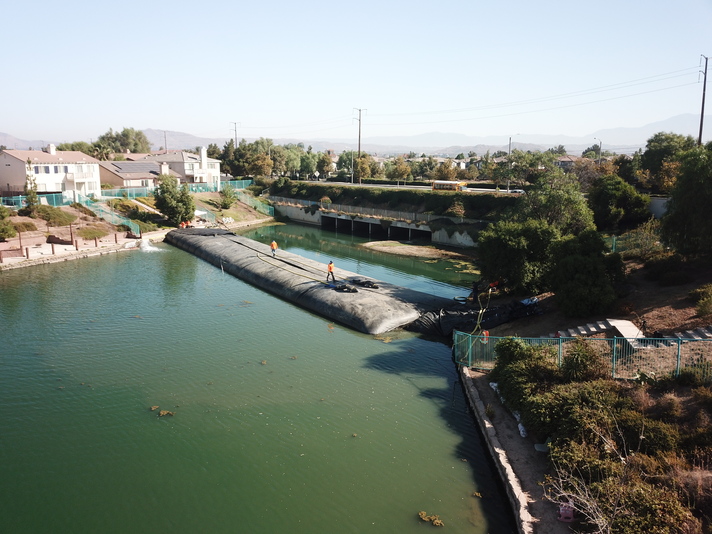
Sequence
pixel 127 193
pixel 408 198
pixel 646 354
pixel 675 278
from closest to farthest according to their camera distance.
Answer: pixel 646 354
pixel 675 278
pixel 127 193
pixel 408 198

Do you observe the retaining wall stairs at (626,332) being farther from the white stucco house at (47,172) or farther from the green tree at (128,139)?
the green tree at (128,139)

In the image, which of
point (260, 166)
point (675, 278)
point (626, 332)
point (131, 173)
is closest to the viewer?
point (626, 332)

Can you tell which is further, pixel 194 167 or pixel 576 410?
pixel 194 167

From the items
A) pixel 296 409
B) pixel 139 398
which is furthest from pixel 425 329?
pixel 139 398

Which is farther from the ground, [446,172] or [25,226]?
[446,172]

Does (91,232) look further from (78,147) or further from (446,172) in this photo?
(78,147)

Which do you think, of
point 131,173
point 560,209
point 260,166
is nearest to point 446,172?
point 260,166

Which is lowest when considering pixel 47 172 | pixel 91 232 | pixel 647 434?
pixel 647 434

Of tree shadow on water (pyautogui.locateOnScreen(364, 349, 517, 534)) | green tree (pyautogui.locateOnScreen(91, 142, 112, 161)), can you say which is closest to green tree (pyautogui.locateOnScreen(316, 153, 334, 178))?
green tree (pyautogui.locateOnScreen(91, 142, 112, 161))
